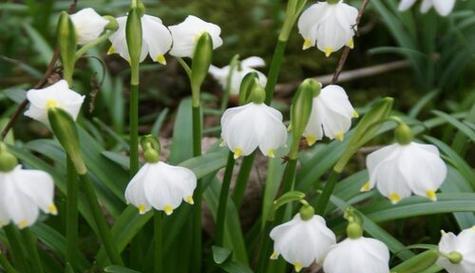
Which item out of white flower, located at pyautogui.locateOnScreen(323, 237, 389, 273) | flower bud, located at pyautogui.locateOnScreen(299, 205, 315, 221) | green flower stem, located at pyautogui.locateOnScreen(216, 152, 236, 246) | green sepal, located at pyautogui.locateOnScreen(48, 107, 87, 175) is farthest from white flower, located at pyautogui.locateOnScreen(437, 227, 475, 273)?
green sepal, located at pyautogui.locateOnScreen(48, 107, 87, 175)

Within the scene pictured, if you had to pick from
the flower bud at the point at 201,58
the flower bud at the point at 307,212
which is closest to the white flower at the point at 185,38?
the flower bud at the point at 201,58

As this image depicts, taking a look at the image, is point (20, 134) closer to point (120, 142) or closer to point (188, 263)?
point (120, 142)

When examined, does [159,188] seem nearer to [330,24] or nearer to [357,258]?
[357,258]

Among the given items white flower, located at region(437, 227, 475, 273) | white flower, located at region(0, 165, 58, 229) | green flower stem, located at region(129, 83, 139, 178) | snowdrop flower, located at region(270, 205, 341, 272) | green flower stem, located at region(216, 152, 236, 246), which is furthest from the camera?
green flower stem, located at region(216, 152, 236, 246)

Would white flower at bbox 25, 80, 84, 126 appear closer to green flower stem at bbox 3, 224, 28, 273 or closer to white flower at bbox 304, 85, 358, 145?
green flower stem at bbox 3, 224, 28, 273

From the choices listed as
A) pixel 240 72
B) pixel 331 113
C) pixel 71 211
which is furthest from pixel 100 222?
pixel 240 72

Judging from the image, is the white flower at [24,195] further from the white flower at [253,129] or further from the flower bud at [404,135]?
the flower bud at [404,135]
